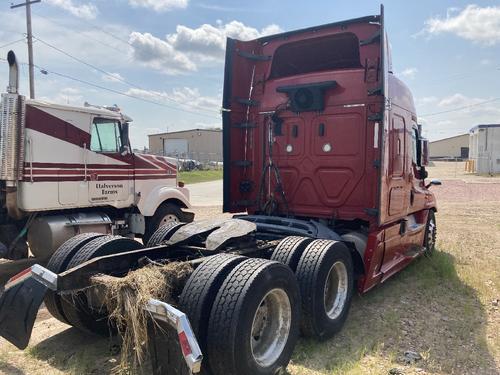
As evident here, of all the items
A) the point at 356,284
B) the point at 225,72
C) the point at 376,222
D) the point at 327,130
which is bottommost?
the point at 356,284

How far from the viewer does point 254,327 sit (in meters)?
3.49

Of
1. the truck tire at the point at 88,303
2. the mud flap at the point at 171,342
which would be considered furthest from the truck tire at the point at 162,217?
the mud flap at the point at 171,342

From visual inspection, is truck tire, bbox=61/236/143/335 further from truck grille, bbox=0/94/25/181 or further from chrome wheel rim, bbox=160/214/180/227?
chrome wheel rim, bbox=160/214/180/227

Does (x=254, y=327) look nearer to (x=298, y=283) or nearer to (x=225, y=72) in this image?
(x=298, y=283)

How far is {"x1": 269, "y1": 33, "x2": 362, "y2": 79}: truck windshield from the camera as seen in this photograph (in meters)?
6.03

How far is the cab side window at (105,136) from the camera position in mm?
7949

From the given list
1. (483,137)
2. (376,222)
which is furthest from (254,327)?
(483,137)

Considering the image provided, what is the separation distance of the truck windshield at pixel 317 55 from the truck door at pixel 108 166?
11.2ft

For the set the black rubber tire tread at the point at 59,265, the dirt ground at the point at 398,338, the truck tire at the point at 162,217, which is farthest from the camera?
the truck tire at the point at 162,217

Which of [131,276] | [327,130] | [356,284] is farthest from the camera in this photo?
[327,130]

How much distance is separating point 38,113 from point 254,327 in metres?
5.40

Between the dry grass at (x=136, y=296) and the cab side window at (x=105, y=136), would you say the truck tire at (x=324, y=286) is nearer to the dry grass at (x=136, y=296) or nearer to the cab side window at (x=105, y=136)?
the dry grass at (x=136, y=296)

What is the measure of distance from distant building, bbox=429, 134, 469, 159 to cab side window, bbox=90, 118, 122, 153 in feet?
321

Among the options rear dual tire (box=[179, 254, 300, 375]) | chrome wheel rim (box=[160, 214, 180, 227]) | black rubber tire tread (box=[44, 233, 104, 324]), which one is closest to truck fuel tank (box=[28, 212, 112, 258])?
chrome wheel rim (box=[160, 214, 180, 227])
